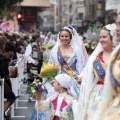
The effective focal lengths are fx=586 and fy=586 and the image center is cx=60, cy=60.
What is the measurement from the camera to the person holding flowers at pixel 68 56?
9.90m

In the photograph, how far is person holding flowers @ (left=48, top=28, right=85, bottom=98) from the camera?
9898mm

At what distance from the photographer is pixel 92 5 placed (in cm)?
10769

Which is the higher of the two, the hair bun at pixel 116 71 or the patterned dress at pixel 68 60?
the hair bun at pixel 116 71

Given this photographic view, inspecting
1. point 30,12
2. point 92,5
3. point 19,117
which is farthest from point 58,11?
point 19,117

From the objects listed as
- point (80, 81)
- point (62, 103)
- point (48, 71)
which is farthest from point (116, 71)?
point (48, 71)

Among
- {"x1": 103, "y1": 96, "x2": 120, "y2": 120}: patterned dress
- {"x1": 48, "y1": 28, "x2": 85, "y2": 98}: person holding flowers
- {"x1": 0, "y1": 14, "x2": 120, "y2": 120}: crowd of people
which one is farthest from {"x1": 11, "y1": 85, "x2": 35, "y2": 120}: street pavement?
{"x1": 103, "y1": 96, "x2": 120, "y2": 120}: patterned dress

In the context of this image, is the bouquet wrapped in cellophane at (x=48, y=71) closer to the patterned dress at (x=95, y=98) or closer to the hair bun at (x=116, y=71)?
the patterned dress at (x=95, y=98)

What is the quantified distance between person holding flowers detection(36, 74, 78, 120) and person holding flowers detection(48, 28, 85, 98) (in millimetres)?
1913

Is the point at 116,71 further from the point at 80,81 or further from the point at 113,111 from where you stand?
the point at 80,81

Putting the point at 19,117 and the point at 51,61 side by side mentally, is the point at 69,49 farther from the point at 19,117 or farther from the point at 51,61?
the point at 19,117

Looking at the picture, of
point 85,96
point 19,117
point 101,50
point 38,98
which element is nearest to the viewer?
point 85,96

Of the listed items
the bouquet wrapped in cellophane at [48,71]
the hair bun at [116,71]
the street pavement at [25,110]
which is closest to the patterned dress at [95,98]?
the hair bun at [116,71]

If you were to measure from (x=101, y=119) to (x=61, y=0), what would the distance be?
17442cm

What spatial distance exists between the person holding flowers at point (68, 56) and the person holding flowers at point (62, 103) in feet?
6.28
